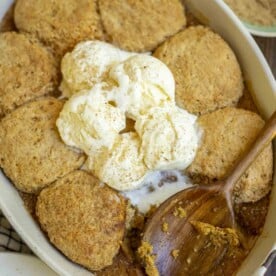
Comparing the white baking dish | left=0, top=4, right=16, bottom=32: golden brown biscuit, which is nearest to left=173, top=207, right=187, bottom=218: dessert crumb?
the white baking dish

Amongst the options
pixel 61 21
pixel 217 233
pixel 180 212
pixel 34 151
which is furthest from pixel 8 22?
pixel 217 233

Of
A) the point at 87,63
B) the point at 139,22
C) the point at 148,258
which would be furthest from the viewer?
the point at 139,22

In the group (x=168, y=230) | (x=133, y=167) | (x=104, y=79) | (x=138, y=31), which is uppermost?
(x=138, y=31)

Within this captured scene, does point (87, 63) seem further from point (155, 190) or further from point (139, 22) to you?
point (155, 190)

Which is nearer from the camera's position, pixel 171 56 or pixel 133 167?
pixel 133 167

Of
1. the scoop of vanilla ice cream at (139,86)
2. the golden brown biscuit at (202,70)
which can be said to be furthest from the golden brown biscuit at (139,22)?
the scoop of vanilla ice cream at (139,86)

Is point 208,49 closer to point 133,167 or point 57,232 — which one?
point 133,167

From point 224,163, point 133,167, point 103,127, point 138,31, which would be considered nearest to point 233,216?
point 224,163
